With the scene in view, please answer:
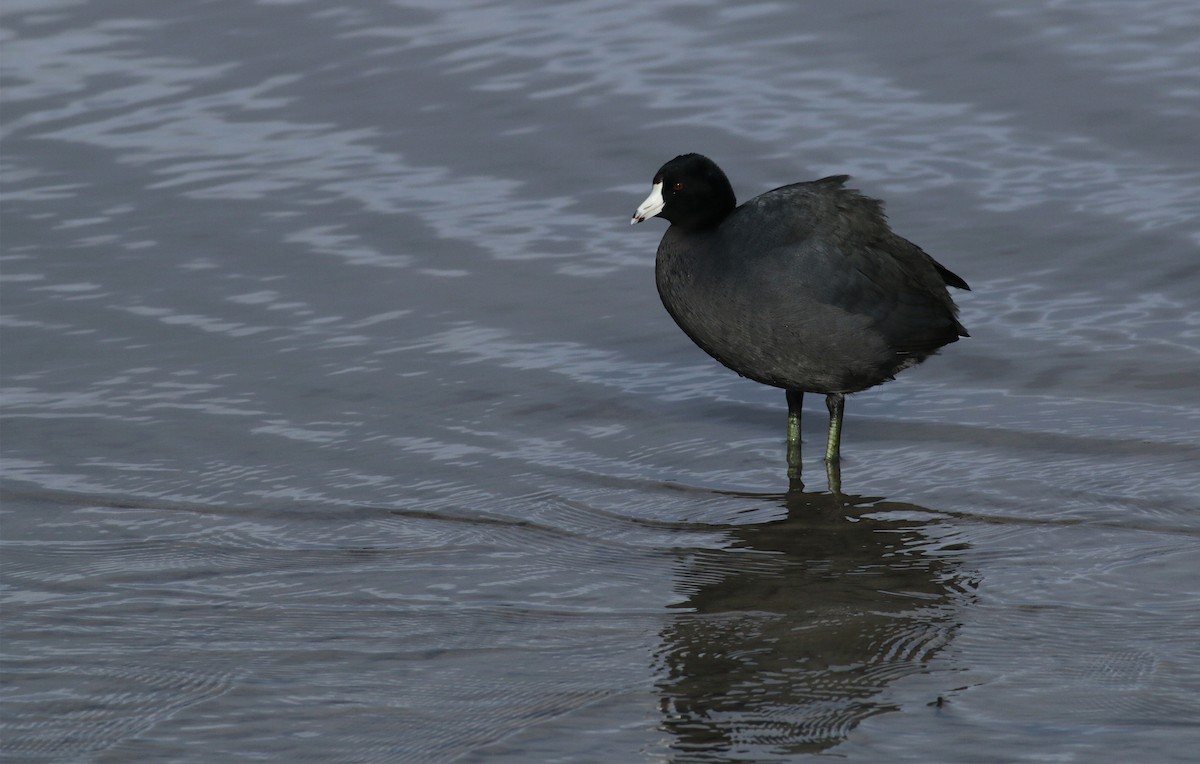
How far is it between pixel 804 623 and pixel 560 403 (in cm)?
281

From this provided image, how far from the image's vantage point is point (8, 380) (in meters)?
8.18

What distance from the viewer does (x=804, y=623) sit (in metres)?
5.34

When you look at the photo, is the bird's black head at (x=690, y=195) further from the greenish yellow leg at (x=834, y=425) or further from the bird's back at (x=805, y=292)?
the greenish yellow leg at (x=834, y=425)

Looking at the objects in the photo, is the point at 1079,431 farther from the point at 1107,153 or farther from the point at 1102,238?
the point at 1107,153

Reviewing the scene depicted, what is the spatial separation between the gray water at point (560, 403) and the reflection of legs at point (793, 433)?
0.14 meters

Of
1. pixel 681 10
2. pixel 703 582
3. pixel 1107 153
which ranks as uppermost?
pixel 681 10

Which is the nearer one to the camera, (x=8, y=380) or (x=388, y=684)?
(x=388, y=684)

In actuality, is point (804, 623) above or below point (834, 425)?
below

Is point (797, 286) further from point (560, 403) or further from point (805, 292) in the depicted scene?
point (560, 403)

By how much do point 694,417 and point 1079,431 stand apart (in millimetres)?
1716

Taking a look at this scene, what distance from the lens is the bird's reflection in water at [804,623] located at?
4.59m

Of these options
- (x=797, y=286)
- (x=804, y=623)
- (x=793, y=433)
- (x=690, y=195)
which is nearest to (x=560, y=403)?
(x=793, y=433)

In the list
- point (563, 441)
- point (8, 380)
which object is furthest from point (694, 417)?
point (8, 380)

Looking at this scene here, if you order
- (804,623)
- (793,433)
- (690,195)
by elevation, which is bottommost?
(804,623)
